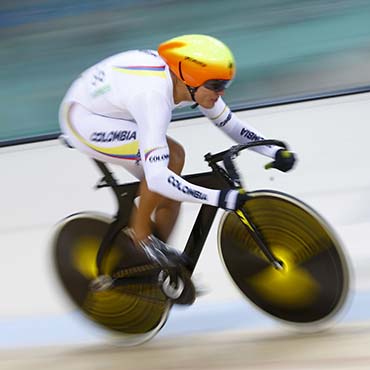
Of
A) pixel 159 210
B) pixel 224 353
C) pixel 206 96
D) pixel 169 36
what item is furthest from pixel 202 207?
pixel 169 36

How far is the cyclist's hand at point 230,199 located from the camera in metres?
2.79

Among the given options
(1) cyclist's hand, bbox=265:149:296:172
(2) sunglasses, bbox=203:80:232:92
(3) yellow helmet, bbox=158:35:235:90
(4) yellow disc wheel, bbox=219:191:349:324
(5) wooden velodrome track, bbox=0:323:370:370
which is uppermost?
(3) yellow helmet, bbox=158:35:235:90

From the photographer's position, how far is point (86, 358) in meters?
3.30

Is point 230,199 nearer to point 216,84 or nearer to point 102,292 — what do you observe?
point 216,84

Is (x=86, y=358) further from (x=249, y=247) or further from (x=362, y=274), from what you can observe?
(x=362, y=274)

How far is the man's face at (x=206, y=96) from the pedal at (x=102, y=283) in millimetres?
803

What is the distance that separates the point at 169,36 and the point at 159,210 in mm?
4382

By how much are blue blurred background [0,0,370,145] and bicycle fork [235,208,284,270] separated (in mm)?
3175

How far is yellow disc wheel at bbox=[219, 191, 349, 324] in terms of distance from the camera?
114 inches

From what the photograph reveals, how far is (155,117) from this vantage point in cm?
280

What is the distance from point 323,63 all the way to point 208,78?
3.82 meters

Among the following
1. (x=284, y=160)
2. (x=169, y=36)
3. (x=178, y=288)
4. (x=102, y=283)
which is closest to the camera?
(x=284, y=160)

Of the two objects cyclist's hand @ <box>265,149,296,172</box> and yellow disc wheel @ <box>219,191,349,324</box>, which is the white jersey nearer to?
cyclist's hand @ <box>265,149,296,172</box>

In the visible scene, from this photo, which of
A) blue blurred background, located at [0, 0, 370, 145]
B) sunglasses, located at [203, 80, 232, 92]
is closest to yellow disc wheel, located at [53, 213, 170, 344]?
sunglasses, located at [203, 80, 232, 92]
